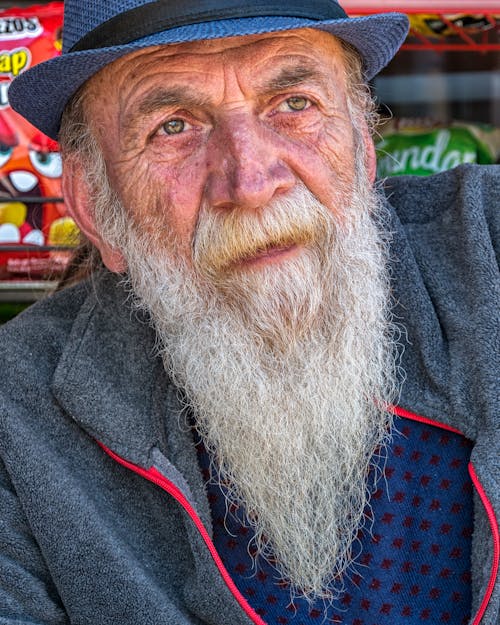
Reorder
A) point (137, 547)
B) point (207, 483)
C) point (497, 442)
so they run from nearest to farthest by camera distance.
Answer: point (497, 442) < point (137, 547) < point (207, 483)

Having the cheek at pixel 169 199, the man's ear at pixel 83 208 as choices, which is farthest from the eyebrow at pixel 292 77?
the man's ear at pixel 83 208

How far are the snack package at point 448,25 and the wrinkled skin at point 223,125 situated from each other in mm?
680

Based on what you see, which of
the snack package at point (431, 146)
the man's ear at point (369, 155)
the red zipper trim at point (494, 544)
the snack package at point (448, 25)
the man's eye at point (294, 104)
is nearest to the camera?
the red zipper trim at point (494, 544)

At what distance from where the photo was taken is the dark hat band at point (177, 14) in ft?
5.86

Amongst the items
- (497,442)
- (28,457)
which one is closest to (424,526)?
(497,442)

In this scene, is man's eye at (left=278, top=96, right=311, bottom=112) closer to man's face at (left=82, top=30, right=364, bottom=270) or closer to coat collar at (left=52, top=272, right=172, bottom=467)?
man's face at (left=82, top=30, right=364, bottom=270)

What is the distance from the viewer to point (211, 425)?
2.00 m

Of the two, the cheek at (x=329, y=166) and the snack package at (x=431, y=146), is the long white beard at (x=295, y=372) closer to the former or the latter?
the cheek at (x=329, y=166)

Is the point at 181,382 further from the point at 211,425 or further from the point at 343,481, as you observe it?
the point at 343,481

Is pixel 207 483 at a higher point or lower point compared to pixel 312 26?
lower

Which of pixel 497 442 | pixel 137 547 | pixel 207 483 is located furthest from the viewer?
pixel 207 483

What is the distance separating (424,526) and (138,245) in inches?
32.3

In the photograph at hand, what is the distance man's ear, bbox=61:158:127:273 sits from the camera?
2.15 m

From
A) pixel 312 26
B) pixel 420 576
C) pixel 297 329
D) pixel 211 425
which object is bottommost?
pixel 420 576
